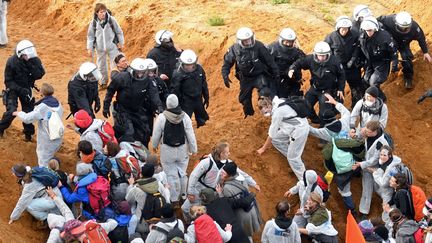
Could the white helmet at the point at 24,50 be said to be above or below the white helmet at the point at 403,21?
above

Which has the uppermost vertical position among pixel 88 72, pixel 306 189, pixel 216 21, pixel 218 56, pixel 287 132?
pixel 88 72

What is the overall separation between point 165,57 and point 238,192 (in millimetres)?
4325

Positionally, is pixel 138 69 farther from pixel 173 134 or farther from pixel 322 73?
pixel 322 73

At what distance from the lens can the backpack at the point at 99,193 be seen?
10406 millimetres

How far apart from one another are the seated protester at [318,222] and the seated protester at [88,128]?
11.0 feet

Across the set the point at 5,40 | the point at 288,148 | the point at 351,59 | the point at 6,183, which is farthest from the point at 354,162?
the point at 5,40

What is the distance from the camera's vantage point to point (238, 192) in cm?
1060

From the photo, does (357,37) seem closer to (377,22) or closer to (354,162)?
(377,22)

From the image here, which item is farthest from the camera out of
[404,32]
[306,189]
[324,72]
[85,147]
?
[404,32]

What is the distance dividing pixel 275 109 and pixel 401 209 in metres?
2.65

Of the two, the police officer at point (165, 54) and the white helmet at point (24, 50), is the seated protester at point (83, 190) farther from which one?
the police officer at point (165, 54)

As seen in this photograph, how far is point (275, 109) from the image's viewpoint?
12469mm

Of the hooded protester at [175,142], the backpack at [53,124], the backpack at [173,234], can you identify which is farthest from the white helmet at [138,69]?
the backpack at [173,234]

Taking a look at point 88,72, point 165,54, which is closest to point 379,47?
point 165,54
